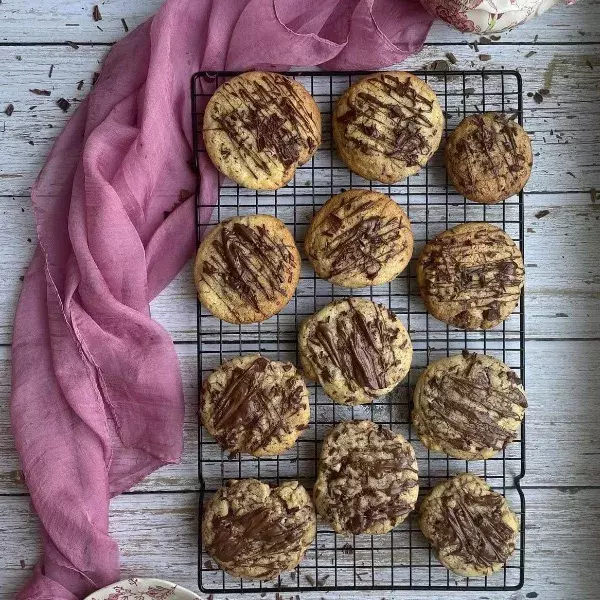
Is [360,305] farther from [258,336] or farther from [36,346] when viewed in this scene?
[36,346]

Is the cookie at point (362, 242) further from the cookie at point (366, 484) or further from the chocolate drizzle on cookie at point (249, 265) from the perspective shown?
the cookie at point (366, 484)

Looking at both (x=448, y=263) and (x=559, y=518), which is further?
(x=559, y=518)

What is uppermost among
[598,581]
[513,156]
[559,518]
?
[513,156]

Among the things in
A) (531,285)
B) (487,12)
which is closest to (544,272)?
(531,285)

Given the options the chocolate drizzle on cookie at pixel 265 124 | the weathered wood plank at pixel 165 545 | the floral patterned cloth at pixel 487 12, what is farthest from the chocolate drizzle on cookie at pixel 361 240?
the weathered wood plank at pixel 165 545

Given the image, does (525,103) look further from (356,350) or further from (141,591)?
(141,591)

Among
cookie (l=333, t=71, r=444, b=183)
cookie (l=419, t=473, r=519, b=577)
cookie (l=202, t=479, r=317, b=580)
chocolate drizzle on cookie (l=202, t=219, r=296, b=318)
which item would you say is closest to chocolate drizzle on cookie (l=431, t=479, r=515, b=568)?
cookie (l=419, t=473, r=519, b=577)

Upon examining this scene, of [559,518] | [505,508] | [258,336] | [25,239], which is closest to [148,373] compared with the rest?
[258,336]
